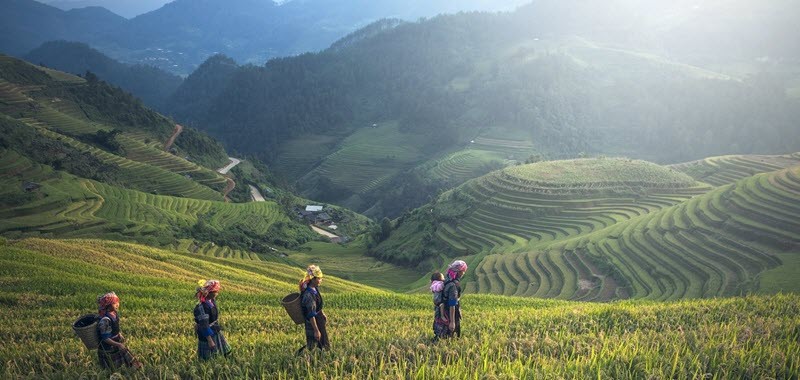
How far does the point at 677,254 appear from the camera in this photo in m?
35.4

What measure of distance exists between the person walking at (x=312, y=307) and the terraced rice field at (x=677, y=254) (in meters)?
27.6

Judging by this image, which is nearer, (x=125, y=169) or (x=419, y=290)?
(x=419, y=290)

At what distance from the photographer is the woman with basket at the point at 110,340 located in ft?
25.5

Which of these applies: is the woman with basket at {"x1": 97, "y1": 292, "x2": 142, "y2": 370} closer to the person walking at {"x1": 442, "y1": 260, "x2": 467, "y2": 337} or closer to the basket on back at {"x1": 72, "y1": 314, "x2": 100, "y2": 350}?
the basket on back at {"x1": 72, "y1": 314, "x2": 100, "y2": 350}

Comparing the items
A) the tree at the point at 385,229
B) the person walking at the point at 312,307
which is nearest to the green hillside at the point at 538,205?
the tree at the point at 385,229

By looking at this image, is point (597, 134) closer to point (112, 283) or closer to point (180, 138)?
point (180, 138)

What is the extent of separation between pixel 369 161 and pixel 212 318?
125m

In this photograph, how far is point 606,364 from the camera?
7.11m

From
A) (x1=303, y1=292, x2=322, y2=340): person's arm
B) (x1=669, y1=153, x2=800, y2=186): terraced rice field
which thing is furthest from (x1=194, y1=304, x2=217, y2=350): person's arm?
(x1=669, y1=153, x2=800, y2=186): terraced rice field

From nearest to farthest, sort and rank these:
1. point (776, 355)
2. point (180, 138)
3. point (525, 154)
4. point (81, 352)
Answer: point (776, 355), point (81, 352), point (180, 138), point (525, 154)

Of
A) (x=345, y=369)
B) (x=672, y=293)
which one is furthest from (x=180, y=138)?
(x=345, y=369)

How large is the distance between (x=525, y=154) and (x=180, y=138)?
7856 cm

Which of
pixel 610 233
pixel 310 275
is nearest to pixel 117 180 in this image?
pixel 610 233

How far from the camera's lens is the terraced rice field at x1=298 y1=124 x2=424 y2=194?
411 ft
